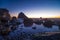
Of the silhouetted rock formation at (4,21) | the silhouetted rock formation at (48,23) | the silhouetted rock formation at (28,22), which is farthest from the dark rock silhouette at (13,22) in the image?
the silhouetted rock formation at (48,23)

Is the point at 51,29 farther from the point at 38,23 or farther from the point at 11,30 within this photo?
the point at 11,30

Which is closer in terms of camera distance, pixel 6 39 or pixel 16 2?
pixel 6 39

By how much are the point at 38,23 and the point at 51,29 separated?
24 cm

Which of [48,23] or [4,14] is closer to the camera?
[4,14]

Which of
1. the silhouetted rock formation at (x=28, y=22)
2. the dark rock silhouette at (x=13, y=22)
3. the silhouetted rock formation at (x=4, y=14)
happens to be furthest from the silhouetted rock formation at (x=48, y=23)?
the silhouetted rock formation at (x=4, y=14)

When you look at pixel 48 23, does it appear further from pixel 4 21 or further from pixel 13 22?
pixel 4 21

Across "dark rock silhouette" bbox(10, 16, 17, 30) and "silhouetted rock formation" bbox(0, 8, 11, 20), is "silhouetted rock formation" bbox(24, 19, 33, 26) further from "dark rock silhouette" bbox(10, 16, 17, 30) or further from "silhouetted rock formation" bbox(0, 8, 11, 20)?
"silhouetted rock formation" bbox(0, 8, 11, 20)

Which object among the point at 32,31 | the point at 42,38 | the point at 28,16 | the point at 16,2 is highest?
the point at 16,2

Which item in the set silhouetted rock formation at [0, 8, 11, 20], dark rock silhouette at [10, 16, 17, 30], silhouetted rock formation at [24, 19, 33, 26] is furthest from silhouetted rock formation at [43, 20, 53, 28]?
silhouetted rock formation at [0, 8, 11, 20]

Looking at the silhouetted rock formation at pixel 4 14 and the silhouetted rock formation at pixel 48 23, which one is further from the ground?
the silhouetted rock formation at pixel 4 14

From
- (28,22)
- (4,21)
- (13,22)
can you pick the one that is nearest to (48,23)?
(28,22)

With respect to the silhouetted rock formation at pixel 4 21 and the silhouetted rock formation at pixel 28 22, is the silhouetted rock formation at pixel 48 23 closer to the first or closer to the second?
the silhouetted rock formation at pixel 28 22

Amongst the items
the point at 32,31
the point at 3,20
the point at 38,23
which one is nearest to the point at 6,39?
the point at 3,20

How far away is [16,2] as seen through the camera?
5.80ft
